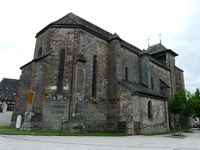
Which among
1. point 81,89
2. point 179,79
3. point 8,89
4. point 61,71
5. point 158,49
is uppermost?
point 158,49

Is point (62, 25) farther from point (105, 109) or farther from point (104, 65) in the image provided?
point (105, 109)

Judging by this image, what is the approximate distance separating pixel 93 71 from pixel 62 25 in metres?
5.86

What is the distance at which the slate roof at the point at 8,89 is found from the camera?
34812 mm

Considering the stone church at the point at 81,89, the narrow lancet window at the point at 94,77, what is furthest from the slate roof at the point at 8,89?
the narrow lancet window at the point at 94,77

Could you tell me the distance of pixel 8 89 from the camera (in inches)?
1447

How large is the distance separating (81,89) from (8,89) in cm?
2606

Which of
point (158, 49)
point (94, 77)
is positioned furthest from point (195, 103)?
point (94, 77)

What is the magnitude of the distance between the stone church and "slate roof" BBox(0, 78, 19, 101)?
15675mm

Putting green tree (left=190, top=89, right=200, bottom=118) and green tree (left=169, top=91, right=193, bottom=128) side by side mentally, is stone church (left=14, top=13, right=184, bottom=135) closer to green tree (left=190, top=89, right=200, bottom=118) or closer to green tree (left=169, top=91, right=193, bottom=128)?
green tree (left=169, top=91, right=193, bottom=128)

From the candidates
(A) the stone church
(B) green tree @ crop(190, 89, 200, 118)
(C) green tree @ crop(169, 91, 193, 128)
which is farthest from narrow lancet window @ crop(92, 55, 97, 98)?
(B) green tree @ crop(190, 89, 200, 118)

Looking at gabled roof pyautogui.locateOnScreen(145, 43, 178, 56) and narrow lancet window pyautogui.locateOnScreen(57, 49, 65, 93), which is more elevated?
gabled roof pyautogui.locateOnScreen(145, 43, 178, 56)

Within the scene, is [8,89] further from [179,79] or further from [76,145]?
[179,79]

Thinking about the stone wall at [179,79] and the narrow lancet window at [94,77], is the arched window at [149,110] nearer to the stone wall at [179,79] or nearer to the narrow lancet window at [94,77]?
the narrow lancet window at [94,77]

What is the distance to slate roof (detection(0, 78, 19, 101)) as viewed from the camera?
34812mm
